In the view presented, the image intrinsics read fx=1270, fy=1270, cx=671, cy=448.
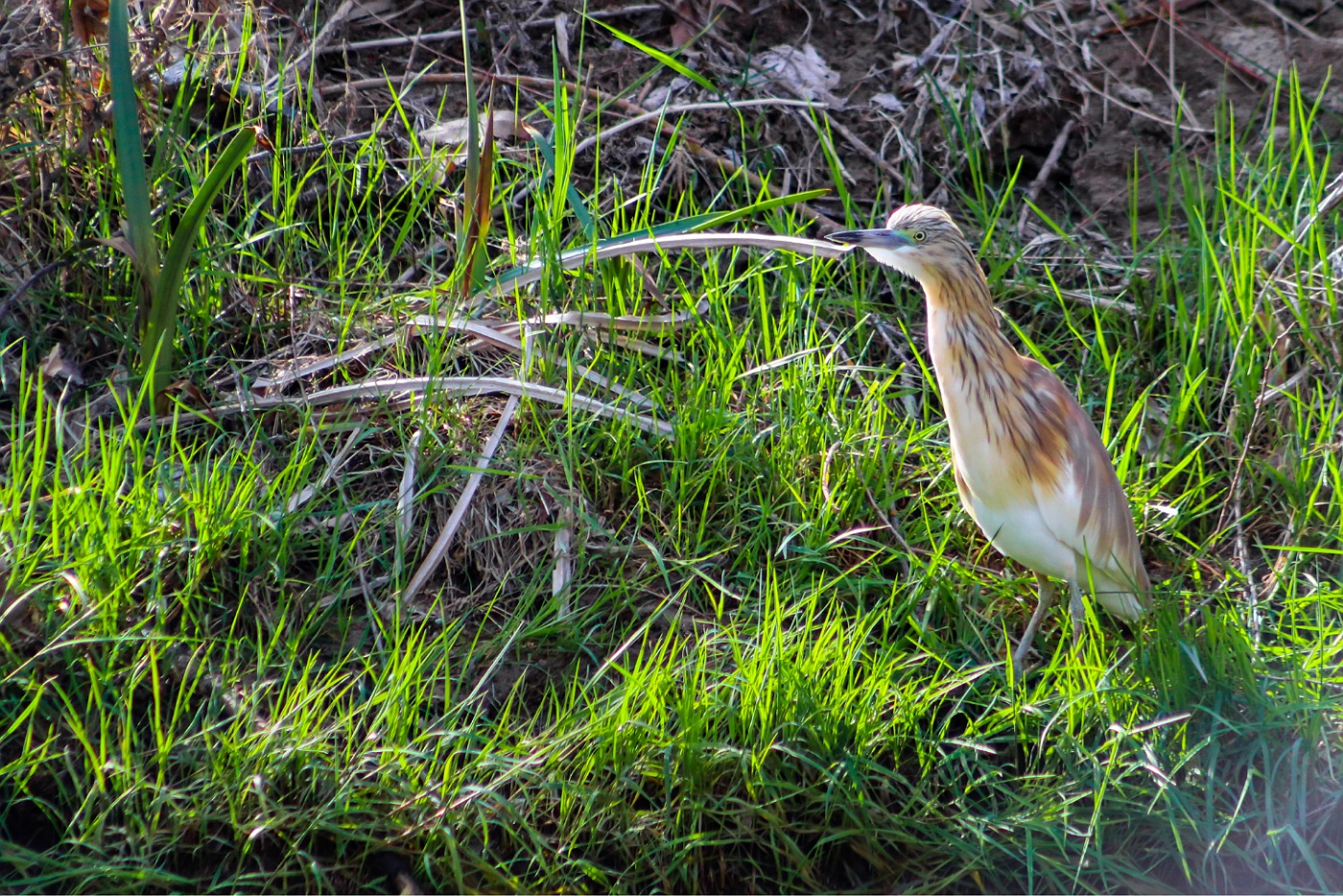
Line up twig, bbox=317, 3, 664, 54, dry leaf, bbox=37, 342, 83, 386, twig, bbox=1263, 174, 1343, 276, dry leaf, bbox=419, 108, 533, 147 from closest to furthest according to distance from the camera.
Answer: dry leaf, bbox=37, 342, 83, 386, twig, bbox=1263, 174, 1343, 276, dry leaf, bbox=419, 108, 533, 147, twig, bbox=317, 3, 664, 54

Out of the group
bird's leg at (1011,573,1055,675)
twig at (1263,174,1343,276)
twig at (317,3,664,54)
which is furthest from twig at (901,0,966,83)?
bird's leg at (1011,573,1055,675)

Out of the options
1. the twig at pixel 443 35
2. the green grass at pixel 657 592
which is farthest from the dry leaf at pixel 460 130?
the twig at pixel 443 35

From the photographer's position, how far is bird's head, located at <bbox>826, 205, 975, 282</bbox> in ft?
9.37

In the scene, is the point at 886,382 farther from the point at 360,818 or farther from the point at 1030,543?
the point at 360,818

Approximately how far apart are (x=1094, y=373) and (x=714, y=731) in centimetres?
172

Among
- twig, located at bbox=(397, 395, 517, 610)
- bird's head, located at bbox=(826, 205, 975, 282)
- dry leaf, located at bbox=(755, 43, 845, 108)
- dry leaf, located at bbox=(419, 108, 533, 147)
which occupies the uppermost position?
bird's head, located at bbox=(826, 205, 975, 282)

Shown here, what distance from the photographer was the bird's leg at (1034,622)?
112 inches

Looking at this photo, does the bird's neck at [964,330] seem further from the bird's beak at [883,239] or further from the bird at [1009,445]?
the bird's beak at [883,239]

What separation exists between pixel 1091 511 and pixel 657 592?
102cm

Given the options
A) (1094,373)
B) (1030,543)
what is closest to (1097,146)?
(1094,373)

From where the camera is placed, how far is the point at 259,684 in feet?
8.36

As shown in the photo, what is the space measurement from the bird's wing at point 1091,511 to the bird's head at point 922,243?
1.16 feet

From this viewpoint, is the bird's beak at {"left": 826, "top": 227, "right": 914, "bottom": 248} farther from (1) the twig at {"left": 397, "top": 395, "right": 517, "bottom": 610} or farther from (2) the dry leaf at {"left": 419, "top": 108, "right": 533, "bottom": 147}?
(2) the dry leaf at {"left": 419, "top": 108, "right": 533, "bottom": 147}

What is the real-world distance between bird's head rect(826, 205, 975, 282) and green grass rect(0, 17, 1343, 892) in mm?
530
